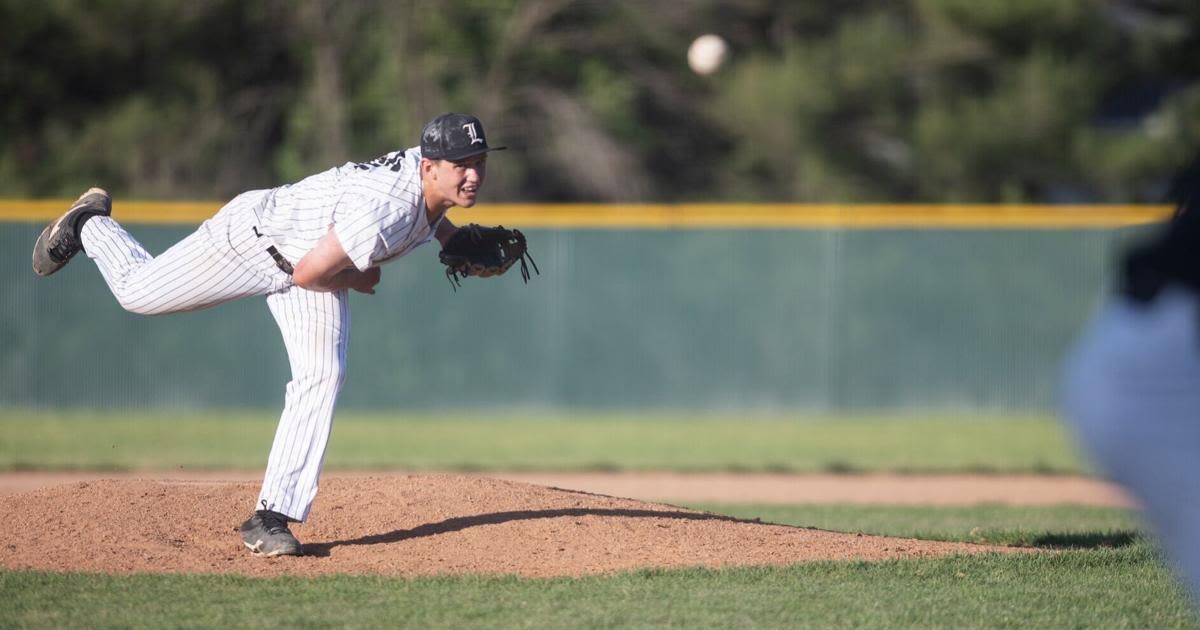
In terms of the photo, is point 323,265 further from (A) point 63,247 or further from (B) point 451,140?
(A) point 63,247

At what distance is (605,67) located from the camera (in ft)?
67.4

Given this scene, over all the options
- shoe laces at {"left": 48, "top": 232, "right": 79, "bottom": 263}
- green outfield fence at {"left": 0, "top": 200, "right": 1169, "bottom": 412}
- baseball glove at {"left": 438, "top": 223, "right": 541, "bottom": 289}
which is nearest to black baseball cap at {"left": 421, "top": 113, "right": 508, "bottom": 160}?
baseball glove at {"left": 438, "top": 223, "right": 541, "bottom": 289}

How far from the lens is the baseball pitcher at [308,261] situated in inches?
177

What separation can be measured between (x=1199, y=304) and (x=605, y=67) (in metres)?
18.8

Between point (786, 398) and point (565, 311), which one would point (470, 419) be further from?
point (786, 398)

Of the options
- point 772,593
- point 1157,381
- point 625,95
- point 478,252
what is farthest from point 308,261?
point 625,95

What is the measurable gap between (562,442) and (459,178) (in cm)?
755

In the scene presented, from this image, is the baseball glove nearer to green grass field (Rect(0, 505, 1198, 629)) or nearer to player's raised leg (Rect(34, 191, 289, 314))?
player's raised leg (Rect(34, 191, 289, 314))

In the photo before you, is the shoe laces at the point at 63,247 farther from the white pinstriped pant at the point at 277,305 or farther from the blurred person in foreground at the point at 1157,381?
the blurred person in foreground at the point at 1157,381

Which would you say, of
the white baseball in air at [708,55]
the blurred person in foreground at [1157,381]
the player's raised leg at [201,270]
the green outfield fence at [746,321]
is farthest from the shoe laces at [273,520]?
the white baseball in air at [708,55]

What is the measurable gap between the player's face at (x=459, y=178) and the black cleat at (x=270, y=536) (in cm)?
129

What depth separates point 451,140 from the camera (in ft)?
14.9

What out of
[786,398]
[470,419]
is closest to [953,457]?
[786,398]

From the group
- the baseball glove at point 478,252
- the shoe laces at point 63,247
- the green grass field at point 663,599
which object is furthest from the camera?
the shoe laces at point 63,247
